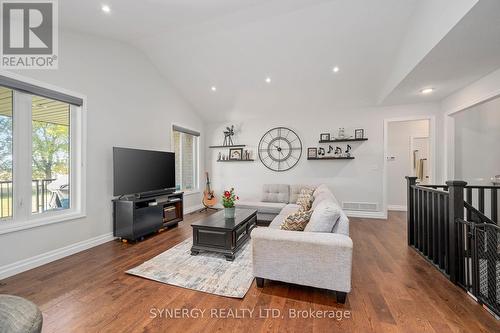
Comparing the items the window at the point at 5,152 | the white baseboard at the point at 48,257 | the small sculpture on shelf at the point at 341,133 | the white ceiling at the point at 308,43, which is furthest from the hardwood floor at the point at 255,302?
the small sculpture on shelf at the point at 341,133

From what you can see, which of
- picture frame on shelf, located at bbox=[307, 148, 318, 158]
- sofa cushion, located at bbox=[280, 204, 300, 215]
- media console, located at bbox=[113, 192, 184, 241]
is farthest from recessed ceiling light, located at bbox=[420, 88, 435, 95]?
media console, located at bbox=[113, 192, 184, 241]

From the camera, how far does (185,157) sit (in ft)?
18.8

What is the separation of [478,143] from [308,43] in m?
3.67

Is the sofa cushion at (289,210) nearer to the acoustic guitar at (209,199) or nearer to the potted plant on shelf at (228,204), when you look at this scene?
the potted plant on shelf at (228,204)

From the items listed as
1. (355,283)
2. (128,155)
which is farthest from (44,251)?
(355,283)

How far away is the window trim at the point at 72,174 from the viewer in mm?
2549

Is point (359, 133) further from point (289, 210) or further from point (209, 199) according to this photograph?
point (209, 199)

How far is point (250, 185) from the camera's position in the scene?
5.94 meters

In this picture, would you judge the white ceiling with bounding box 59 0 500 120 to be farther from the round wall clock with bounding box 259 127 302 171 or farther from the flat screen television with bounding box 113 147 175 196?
the flat screen television with bounding box 113 147 175 196

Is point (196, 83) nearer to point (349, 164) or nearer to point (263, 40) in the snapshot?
point (263, 40)

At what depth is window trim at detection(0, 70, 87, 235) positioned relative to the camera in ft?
8.36

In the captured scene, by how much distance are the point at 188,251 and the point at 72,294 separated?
1.28m

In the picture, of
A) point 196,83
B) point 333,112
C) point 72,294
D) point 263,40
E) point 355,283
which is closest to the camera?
point 72,294

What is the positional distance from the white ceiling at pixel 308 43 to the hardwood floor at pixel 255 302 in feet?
8.51
